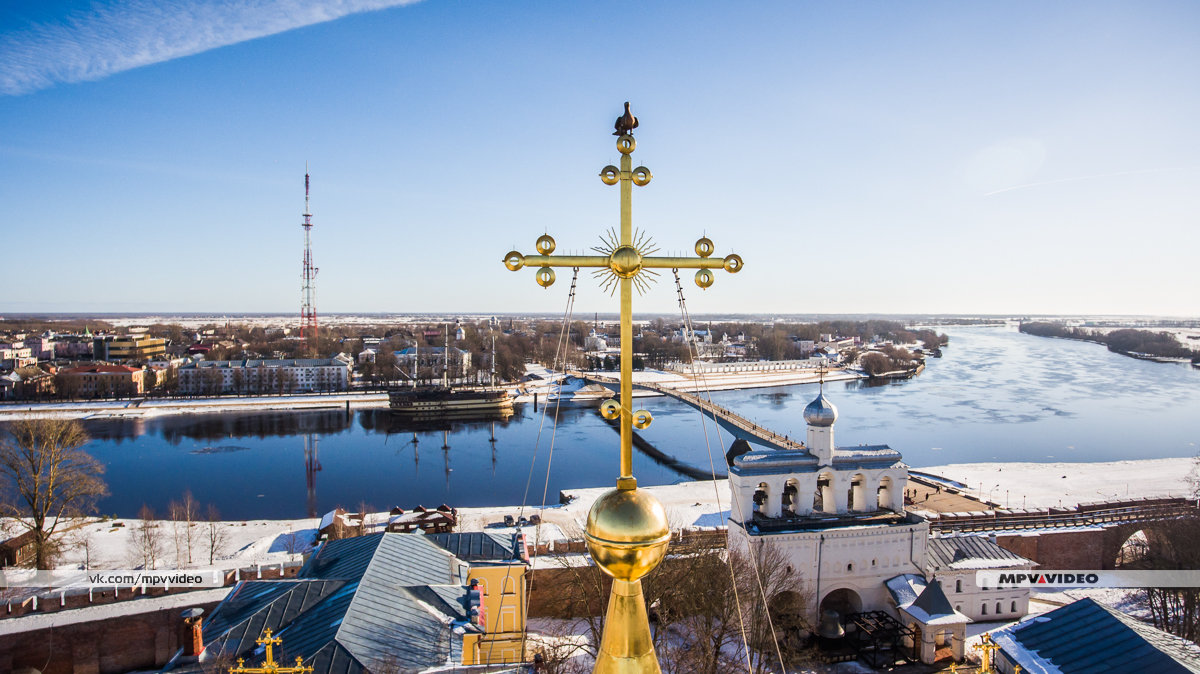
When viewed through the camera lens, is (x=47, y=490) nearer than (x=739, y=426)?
Yes

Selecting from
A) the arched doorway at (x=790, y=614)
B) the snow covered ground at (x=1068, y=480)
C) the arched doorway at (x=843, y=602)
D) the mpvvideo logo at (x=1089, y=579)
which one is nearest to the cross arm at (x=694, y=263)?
the arched doorway at (x=790, y=614)

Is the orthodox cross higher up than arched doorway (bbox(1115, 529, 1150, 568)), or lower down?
higher up

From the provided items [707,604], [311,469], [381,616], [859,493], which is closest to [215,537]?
[311,469]

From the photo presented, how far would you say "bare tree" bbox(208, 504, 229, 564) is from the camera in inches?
694

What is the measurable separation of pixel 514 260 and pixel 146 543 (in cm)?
2059

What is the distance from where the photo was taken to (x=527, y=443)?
3562 cm

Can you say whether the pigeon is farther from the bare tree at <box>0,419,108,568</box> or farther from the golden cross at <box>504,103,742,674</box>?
the bare tree at <box>0,419,108,568</box>

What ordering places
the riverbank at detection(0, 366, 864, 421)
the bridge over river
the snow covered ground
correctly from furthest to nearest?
the riverbank at detection(0, 366, 864, 421), the bridge over river, the snow covered ground

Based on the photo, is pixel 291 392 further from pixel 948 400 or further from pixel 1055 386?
pixel 1055 386

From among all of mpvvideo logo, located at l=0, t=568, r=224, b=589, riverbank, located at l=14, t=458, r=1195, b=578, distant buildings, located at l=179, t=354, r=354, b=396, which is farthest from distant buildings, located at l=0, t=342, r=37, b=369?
mpvvideo logo, located at l=0, t=568, r=224, b=589

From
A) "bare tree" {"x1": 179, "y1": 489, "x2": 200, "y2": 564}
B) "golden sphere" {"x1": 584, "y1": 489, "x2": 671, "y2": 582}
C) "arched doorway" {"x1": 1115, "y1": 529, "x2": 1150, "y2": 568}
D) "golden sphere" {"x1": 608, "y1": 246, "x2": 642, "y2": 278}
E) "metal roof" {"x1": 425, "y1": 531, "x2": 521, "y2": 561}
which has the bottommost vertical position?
"bare tree" {"x1": 179, "y1": 489, "x2": 200, "y2": 564}

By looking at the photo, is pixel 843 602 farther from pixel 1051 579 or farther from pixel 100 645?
pixel 100 645

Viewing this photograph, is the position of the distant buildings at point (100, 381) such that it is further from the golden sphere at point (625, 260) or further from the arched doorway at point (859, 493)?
the golden sphere at point (625, 260)

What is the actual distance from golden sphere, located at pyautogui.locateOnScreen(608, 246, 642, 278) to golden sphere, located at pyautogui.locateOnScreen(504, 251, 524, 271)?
0.98 ft
